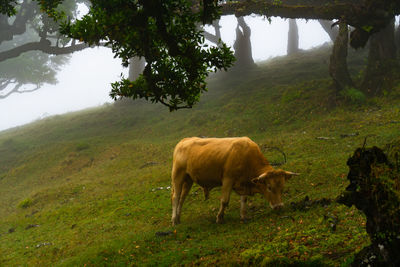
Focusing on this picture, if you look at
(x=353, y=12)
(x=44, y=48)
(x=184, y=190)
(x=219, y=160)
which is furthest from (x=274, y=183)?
(x=44, y=48)

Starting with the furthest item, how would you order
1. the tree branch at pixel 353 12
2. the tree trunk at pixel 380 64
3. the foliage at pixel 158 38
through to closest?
the tree trunk at pixel 380 64 → the tree branch at pixel 353 12 → the foliage at pixel 158 38

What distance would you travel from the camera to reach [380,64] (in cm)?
2303

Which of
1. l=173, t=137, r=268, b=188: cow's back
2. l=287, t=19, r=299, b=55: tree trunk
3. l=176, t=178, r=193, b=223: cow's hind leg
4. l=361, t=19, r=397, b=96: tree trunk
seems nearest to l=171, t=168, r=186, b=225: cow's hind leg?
l=176, t=178, r=193, b=223: cow's hind leg

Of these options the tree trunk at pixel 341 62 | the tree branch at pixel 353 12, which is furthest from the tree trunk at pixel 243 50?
the tree trunk at pixel 341 62

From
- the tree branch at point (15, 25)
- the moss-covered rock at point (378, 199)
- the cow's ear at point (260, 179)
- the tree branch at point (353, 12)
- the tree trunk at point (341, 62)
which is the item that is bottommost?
the cow's ear at point (260, 179)

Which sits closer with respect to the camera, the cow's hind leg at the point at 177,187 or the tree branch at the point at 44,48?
the cow's hind leg at the point at 177,187

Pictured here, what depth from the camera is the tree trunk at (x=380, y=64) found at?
72.7 ft

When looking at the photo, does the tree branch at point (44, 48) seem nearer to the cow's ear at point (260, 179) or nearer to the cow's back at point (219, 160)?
the cow's back at point (219, 160)

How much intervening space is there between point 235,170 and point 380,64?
698 inches

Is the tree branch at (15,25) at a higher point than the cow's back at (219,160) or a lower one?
higher

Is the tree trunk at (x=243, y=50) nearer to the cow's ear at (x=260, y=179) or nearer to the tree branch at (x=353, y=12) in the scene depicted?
the tree branch at (x=353, y=12)

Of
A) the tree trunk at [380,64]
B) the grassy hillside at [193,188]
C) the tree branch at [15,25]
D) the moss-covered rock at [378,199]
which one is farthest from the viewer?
the tree branch at [15,25]

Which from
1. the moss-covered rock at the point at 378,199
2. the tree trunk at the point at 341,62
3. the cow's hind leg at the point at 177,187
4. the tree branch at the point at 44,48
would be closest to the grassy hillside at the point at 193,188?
the cow's hind leg at the point at 177,187

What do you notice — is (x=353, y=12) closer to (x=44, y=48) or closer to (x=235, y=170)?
(x=235, y=170)
